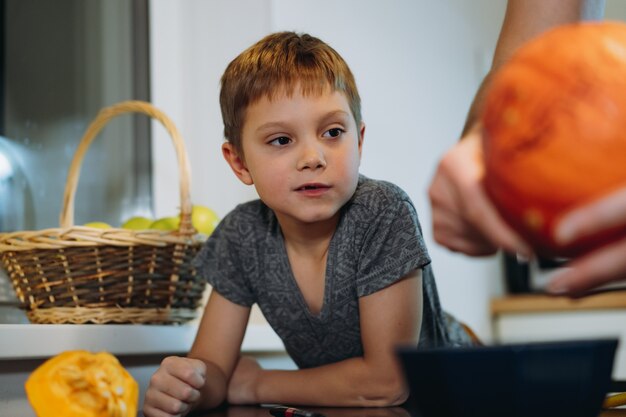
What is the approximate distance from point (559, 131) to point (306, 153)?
665 mm

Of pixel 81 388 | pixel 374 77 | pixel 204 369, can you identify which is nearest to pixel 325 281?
pixel 204 369

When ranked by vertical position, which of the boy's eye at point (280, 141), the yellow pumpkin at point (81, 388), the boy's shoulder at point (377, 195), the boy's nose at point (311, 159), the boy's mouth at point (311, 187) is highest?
the boy's eye at point (280, 141)

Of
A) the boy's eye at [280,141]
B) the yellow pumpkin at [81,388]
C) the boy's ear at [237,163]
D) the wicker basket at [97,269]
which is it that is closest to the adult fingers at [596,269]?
the yellow pumpkin at [81,388]

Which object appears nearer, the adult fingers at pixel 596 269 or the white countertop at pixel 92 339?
the adult fingers at pixel 596 269

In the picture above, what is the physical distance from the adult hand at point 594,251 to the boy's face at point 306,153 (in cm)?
63

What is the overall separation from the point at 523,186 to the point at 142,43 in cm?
180

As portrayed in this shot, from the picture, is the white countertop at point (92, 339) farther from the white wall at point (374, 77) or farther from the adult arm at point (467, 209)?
the adult arm at point (467, 209)

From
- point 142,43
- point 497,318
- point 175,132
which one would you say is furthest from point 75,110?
point 497,318

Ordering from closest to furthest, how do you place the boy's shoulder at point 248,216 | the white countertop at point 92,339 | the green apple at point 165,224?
the white countertop at point 92,339, the boy's shoulder at point 248,216, the green apple at point 165,224

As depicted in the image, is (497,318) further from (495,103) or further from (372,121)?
(495,103)

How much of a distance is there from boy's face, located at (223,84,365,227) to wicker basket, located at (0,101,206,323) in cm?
29

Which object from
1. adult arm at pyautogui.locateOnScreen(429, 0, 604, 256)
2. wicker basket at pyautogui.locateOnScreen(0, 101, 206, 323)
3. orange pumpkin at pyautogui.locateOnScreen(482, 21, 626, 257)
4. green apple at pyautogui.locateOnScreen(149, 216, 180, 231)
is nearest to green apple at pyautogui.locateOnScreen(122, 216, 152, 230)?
green apple at pyautogui.locateOnScreen(149, 216, 180, 231)

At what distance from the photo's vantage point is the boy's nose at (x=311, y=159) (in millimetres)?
1050

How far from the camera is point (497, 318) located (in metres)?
3.07
